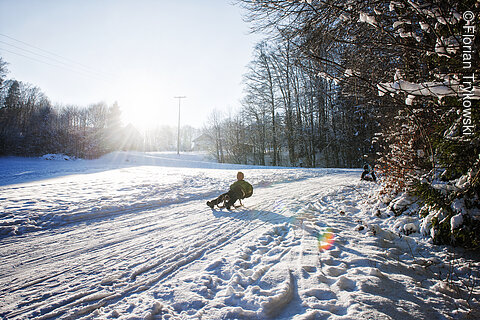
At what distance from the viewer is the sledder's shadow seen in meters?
4.53

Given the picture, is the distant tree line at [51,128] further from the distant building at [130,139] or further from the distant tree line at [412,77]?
the distant tree line at [412,77]

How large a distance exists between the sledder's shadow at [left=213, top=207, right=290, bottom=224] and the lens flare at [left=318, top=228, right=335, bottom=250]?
900 millimetres

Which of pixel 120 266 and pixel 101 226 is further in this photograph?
pixel 101 226

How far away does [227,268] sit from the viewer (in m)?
2.54

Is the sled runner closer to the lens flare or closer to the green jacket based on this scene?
the green jacket

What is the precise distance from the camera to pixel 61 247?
10.5 ft

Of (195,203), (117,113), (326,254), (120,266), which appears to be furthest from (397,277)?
(117,113)

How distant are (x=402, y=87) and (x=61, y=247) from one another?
15.8 feet

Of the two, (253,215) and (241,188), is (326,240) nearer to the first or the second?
(253,215)

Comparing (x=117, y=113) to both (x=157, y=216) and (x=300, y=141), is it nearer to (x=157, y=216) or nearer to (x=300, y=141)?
(x=300, y=141)

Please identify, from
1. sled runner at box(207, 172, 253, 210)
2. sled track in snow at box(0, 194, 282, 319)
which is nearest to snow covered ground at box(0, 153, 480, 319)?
sled track in snow at box(0, 194, 282, 319)

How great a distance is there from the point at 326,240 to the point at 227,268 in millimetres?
1788

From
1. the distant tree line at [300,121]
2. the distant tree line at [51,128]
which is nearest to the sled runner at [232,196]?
the distant tree line at [300,121]

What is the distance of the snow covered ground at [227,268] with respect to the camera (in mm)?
1882
